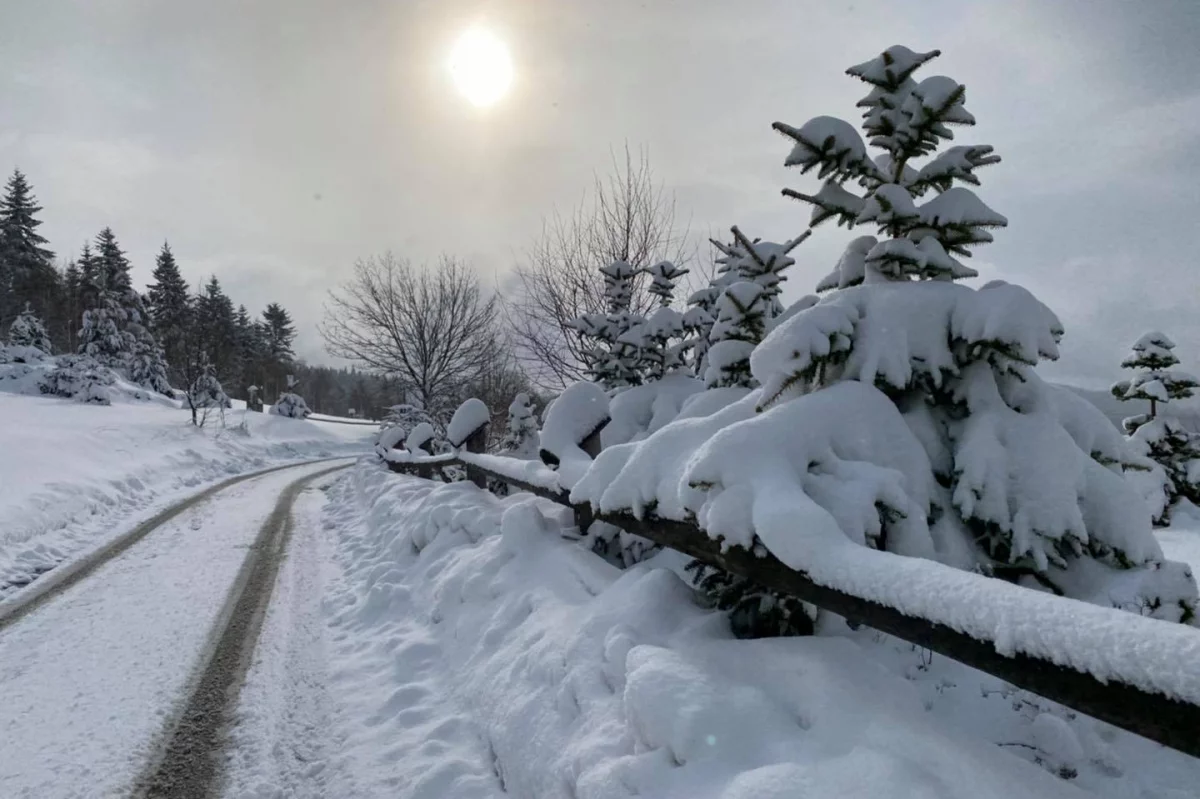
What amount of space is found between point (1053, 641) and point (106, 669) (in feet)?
19.9

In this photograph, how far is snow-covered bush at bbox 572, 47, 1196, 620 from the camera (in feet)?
8.72

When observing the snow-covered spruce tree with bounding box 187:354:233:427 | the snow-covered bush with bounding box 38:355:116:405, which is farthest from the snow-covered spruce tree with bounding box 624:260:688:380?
the snow-covered bush with bounding box 38:355:116:405

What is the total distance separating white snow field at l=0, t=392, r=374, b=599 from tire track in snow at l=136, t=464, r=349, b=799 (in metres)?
2.86

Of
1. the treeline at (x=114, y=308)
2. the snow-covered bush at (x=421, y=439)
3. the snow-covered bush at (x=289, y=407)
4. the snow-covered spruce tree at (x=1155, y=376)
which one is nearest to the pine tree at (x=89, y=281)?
the treeline at (x=114, y=308)

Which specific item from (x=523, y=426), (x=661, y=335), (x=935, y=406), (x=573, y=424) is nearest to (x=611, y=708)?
(x=935, y=406)

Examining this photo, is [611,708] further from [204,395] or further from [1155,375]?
[204,395]

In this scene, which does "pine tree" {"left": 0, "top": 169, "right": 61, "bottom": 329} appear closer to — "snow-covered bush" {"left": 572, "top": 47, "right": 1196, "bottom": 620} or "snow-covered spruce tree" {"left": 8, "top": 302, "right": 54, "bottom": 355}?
"snow-covered spruce tree" {"left": 8, "top": 302, "right": 54, "bottom": 355}

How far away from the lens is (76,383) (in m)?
30.8

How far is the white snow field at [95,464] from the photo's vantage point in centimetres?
938

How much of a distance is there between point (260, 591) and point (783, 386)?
622cm

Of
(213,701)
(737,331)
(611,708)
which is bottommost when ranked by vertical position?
(213,701)

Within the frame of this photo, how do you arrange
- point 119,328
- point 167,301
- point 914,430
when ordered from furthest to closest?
point 167,301 → point 119,328 → point 914,430

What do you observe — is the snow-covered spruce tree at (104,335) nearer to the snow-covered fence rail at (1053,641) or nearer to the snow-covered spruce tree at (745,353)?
the snow-covered spruce tree at (745,353)

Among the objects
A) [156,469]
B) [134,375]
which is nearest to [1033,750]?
[156,469]
